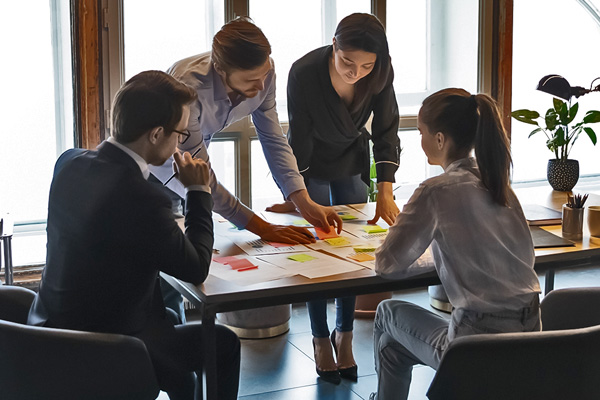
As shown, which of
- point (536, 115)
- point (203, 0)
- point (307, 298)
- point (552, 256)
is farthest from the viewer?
point (203, 0)

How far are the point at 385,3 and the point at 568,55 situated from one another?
175 centimetres

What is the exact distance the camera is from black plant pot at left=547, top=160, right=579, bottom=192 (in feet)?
11.1

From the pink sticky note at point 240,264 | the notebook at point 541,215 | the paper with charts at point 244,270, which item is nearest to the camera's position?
the paper with charts at point 244,270

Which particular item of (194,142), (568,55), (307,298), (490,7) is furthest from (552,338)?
(568,55)

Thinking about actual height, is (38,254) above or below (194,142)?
below

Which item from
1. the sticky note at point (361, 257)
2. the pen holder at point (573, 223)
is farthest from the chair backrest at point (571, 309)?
the sticky note at point (361, 257)

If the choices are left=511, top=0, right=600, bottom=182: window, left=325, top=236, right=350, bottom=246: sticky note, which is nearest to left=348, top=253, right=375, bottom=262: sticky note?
left=325, top=236, right=350, bottom=246: sticky note

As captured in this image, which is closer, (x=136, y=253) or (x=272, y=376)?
(x=136, y=253)

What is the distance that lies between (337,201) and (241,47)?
44.0 inches

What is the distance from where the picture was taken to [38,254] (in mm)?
3916

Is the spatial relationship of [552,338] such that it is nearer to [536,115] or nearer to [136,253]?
[136,253]

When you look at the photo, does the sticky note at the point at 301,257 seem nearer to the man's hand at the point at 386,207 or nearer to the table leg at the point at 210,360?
the table leg at the point at 210,360

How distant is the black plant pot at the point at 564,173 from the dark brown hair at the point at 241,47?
1674 millimetres

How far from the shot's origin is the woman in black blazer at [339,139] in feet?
9.64
